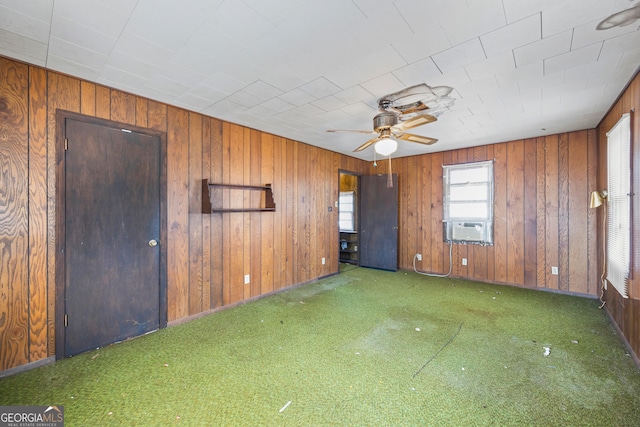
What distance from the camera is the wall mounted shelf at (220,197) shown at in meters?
3.27

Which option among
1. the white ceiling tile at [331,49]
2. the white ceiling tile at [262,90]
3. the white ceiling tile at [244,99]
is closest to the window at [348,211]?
the white ceiling tile at [331,49]

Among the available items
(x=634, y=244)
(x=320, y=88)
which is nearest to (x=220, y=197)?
(x=320, y=88)

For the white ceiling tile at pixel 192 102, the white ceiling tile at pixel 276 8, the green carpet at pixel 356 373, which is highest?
the white ceiling tile at pixel 192 102

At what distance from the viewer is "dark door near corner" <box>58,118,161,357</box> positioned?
2.42 m

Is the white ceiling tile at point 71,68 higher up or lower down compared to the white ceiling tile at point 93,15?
higher up

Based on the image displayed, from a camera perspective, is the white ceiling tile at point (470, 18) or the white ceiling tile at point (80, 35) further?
the white ceiling tile at point (80, 35)

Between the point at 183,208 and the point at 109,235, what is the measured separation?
2.51 ft

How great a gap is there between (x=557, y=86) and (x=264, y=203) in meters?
3.67

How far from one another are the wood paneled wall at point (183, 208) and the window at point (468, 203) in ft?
6.87

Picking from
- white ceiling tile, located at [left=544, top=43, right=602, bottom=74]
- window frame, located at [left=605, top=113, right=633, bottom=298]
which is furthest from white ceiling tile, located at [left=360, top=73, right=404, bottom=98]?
window frame, located at [left=605, top=113, right=633, bottom=298]

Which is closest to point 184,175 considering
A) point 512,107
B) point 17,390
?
point 17,390

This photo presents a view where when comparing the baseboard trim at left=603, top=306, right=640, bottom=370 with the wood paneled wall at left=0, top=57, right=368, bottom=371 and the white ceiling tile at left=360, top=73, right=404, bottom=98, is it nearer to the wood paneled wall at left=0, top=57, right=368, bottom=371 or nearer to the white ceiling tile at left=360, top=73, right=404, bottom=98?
the white ceiling tile at left=360, top=73, right=404, bottom=98

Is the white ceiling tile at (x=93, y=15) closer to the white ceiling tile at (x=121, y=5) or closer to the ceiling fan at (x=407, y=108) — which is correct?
the white ceiling tile at (x=121, y=5)

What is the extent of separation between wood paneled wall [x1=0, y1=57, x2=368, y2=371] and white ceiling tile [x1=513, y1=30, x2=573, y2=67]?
3143 mm
